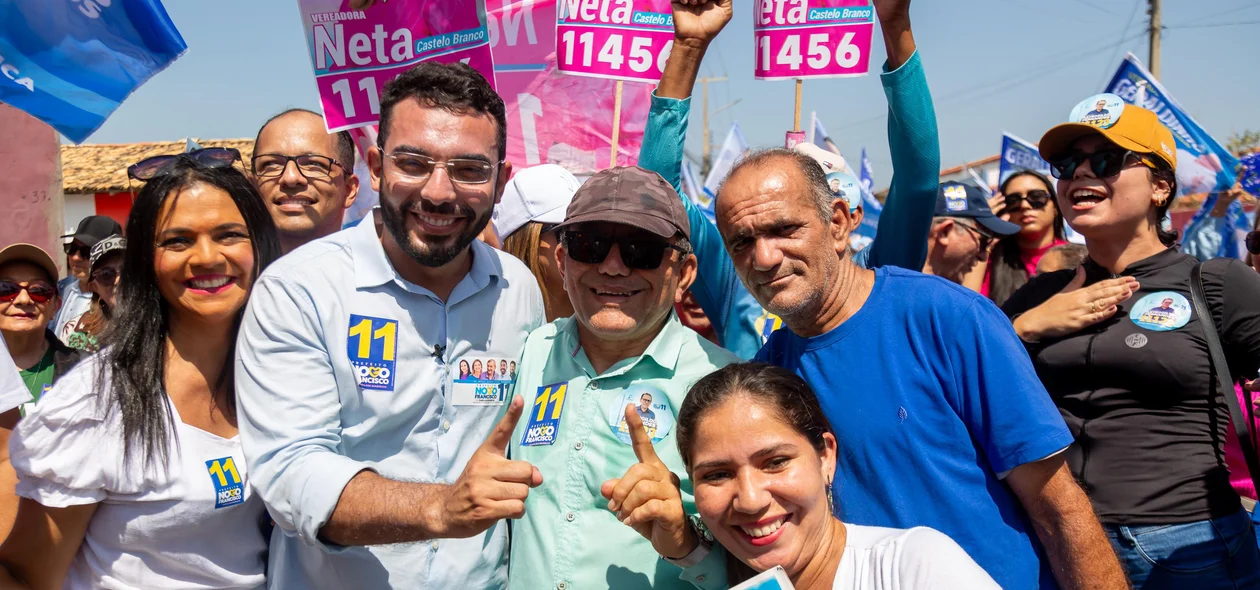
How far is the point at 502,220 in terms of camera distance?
14.8 ft

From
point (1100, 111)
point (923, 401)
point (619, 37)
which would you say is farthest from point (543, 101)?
point (923, 401)

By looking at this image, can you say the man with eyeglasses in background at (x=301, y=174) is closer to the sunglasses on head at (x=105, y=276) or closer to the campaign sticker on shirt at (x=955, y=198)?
the sunglasses on head at (x=105, y=276)

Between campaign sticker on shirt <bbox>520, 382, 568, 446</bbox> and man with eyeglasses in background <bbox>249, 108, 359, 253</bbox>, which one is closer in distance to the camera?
campaign sticker on shirt <bbox>520, 382, 568, 446</bbox>

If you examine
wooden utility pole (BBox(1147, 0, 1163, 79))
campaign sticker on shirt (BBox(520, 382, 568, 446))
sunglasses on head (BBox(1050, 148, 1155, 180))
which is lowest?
campaign sticker on shirt (BBox(520, 382, 568, 446))

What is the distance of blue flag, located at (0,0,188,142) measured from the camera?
14.0 ft

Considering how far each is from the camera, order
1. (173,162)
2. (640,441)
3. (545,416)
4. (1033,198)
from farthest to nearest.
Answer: (1033,198), (173,162), (545,416), (640,441)

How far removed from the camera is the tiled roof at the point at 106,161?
27422 mm

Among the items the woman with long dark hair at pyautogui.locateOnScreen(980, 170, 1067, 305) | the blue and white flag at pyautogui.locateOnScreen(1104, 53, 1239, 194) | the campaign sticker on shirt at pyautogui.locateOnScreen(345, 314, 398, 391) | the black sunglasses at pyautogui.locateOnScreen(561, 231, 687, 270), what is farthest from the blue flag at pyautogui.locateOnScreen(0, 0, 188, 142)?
the blue and white flag at pyautogui.locateOnScreen(1104, 53, 1239, 194)

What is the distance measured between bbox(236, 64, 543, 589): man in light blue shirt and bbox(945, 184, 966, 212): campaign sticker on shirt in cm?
323

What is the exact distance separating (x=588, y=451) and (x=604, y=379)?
24cm

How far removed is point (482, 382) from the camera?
3.03 meters

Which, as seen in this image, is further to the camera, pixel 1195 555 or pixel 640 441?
pixel 1195 555

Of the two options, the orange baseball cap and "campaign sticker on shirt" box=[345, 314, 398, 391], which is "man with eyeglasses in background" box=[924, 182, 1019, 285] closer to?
the orange baseball cap

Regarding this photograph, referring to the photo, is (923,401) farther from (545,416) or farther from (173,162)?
(173,162)
